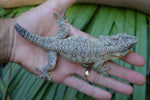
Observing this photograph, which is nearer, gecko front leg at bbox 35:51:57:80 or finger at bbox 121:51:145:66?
finger at bbox 121:51:145:66

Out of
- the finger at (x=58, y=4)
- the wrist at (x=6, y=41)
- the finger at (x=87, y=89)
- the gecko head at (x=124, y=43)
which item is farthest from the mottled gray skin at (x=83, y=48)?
the finger at (x=58, y=4)

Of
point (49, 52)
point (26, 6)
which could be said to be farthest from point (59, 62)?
point (26, 6)

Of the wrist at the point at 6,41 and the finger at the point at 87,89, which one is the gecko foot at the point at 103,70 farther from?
the wrist at the point at 6,41

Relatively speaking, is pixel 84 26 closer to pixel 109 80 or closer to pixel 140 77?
pixel 109 80

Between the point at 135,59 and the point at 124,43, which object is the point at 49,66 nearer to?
the point at 124,43

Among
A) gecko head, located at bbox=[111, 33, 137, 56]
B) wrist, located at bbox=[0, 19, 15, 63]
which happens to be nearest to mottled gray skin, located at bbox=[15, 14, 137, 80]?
gecko head, located at bbox=[111, 33, 137, 56]

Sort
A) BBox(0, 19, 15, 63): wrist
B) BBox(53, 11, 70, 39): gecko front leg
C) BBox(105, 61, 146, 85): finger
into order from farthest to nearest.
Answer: BBox(53, 11, 70, 39): gecko front leg < BBox(0, 19, 15, 63): wrist < BBox(105, 61, 146, 85): finger

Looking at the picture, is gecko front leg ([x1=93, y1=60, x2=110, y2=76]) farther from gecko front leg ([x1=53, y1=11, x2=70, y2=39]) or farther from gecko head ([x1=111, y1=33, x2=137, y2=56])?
gecko front leg ([x1=53, y1=11, x2=70, y2=39])

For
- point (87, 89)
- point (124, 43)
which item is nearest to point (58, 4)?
point (124, 43)
